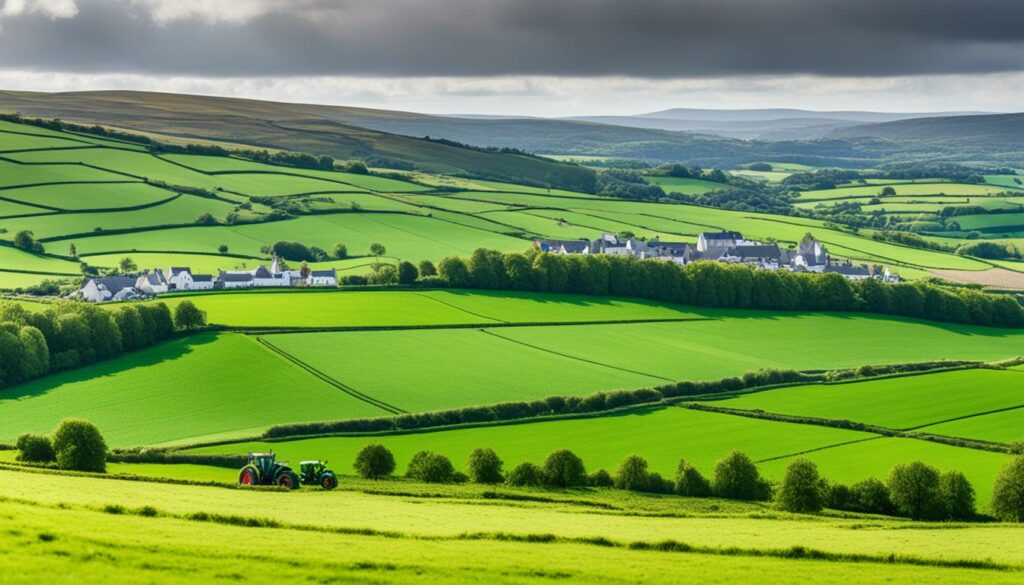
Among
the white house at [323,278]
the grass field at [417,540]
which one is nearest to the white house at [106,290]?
the white house at [323,278]

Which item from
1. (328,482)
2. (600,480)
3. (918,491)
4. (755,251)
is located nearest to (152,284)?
(600,480)

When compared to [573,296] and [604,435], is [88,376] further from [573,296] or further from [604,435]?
[573,296]

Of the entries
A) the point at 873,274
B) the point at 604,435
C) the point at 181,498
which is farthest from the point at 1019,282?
the point at 181,498

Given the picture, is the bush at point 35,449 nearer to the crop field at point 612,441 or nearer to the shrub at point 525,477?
the crop field at point 612,441

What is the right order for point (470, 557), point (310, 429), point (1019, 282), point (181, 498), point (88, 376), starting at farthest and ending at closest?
point (1019, 282)
point (88, 376)
point (310, 429)
point (181, 498)
point (470, 557)

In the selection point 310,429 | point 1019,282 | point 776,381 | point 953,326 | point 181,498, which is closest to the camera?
point 181,498

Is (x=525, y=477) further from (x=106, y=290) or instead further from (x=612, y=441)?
(x=106, y=290)

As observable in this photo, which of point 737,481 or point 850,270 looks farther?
point 850,270
